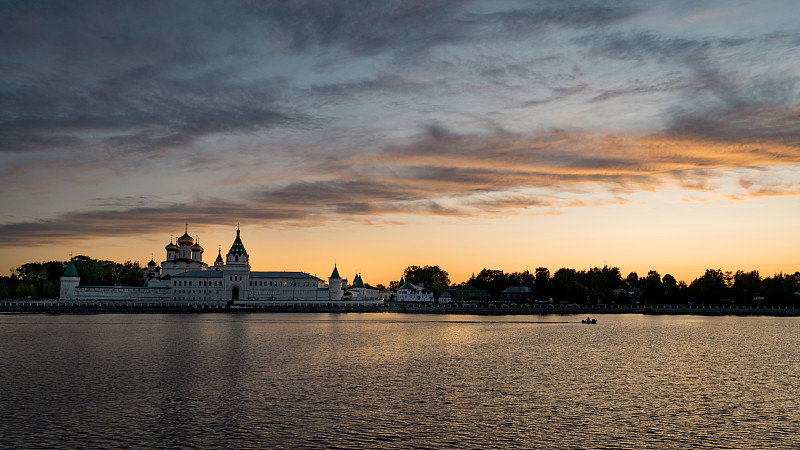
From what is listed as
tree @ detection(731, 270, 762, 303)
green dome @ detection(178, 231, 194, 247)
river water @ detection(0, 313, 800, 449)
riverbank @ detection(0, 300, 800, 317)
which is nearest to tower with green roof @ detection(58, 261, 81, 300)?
riverbank @ detection(0, 300, 800, 317)

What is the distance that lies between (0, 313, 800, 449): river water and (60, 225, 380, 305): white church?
10377 cm

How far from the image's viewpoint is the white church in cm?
16700

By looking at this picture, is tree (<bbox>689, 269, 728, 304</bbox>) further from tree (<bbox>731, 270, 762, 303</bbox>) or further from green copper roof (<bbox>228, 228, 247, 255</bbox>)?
green copper roof (<bbox>228, 228, 247, 255</bbox>)

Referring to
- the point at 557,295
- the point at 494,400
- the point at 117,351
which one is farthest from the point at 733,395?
the point at 557,295

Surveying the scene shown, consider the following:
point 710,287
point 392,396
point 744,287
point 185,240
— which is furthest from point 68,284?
point 744,287

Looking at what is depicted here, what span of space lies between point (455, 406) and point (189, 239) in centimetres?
16743

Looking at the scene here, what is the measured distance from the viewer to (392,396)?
36.7 m

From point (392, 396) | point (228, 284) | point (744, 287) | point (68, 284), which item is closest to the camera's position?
point (392, 396)

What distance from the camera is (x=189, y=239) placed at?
188875 millimetres

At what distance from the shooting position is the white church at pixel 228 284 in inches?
6575

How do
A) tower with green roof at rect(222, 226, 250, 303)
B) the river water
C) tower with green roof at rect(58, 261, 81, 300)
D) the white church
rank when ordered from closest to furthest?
the river water, tower with green roof at rect(58, 261, 81, 300), the white church, tower with green roof at rect(222, 226, 250, 303)

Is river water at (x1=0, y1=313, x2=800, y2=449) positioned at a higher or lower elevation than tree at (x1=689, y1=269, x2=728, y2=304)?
lower

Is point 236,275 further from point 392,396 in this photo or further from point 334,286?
point 392,396

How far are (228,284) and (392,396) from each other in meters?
144
